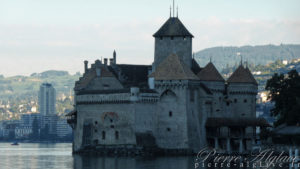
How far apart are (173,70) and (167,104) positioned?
4.27m

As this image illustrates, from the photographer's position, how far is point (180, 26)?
430 ft

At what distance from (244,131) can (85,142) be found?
19.9m

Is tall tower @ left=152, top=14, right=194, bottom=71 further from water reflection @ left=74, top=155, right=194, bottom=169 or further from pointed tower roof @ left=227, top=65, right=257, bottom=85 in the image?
water reflection @ left=74, top=155, right=194, bottom=169

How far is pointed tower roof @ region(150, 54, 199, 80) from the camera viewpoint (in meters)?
125

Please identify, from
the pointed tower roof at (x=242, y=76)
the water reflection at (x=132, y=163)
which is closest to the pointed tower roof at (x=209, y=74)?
the pointed tower roof at (x=242, y=76)

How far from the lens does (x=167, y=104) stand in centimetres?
12606

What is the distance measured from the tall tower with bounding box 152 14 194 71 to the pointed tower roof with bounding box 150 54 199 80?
4.70 meters

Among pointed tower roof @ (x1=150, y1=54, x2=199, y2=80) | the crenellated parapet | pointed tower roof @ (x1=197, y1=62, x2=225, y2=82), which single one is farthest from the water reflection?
pointed tower roof @ (x1=197, y1=62, x2=225, y2=82)

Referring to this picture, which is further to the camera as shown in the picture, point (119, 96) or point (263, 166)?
point (119, 96)

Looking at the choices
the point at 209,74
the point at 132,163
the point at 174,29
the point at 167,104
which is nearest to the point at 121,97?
the point at 167,104

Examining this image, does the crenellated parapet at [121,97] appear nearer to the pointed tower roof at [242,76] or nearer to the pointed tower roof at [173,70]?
the pointed tower roof at [173,70]

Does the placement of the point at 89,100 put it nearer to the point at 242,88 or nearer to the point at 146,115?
the point at 146,115

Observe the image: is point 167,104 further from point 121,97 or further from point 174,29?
point 174,29

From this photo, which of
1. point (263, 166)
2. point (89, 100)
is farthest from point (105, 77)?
point (263, 166)
